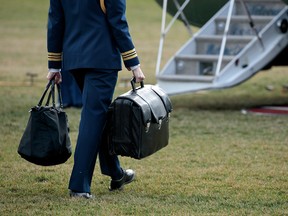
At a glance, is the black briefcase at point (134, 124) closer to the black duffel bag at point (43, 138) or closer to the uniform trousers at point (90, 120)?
the uniform trousers at point (90, 120)

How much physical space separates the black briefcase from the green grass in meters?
0.40

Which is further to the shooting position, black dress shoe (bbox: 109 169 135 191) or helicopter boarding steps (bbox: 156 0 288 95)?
helicopter boarding steps (bbox: 156 0 288 95)

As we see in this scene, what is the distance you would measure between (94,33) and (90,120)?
0.64 meters

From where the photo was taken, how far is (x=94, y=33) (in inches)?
251

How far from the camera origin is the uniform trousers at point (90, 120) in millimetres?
6359

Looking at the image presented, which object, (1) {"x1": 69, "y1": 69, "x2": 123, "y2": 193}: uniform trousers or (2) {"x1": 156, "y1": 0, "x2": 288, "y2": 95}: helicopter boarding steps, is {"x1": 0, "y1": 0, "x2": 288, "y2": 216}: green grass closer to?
(1) {"x1": 69, "y1": 69, "x2": 123, "y2": 193}: uniform trousers

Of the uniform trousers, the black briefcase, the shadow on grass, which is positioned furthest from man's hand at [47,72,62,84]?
the shadow on grass

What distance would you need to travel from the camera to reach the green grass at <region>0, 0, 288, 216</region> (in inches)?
245

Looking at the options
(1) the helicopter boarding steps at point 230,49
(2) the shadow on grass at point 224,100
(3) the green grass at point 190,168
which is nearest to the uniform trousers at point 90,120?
(3) the green grass at point 190,168

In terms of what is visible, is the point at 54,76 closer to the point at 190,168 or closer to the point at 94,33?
the point at 94,33

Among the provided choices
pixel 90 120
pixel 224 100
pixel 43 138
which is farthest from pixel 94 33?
pixel 224 100

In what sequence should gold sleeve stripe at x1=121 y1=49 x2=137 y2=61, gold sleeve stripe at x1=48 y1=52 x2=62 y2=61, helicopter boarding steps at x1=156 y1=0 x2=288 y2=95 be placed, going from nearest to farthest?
gold sleeve stripe at x1=121 y1=49 x2=137 y2=61
gold sleeve stripe at x1=48 y1=52 x2=62 y2=61
helicopter boarding steps at x1=156 y1=0 x2=288 y2=95

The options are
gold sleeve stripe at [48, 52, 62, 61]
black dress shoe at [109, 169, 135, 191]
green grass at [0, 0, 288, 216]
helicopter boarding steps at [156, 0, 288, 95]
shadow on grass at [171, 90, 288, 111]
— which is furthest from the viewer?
shadow on grass at [171, 90, 288, 111]

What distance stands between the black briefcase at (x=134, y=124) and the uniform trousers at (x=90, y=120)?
0.28ft
